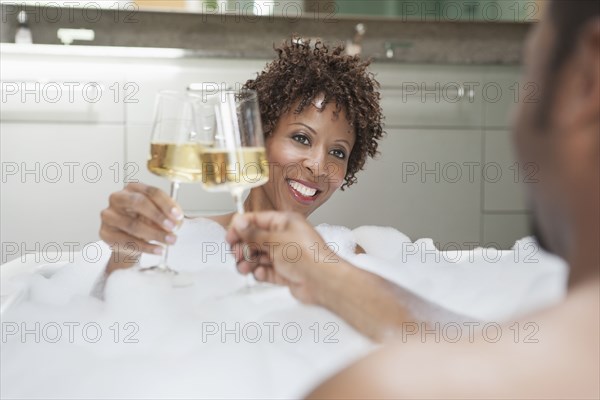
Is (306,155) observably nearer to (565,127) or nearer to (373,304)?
(373,304)

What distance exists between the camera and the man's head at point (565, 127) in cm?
36

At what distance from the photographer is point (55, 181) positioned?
2643 mm

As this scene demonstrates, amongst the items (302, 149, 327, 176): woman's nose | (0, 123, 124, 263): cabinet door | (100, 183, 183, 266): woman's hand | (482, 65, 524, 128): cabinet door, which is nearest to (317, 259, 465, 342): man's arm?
(100, 183, 183, 266): woman's hand

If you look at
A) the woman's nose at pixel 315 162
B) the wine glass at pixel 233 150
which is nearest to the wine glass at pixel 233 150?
the wine glass at pixel 233 150

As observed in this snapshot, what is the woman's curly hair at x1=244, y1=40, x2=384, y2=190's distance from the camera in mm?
1560

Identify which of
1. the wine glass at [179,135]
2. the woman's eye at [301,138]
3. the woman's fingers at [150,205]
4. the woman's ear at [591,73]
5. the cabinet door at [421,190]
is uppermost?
the woman's ear at [591,73]

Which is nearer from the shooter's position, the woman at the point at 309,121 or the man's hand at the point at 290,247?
the man's hand at the point at 290,247

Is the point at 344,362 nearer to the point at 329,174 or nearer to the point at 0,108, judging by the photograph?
the point at 329,174

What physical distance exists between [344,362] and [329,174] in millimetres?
851

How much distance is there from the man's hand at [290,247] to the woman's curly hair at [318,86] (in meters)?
0.75

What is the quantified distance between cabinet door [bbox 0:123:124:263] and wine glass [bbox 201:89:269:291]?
188 centimetres

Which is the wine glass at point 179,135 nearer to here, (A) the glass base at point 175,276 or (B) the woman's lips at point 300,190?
(A) the glass base at point 175,276

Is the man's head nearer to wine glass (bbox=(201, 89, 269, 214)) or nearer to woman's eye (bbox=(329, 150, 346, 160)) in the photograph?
wine glass (bbox=(201, 89, 269, 214))

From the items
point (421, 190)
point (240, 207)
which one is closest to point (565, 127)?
point (240, 207)
